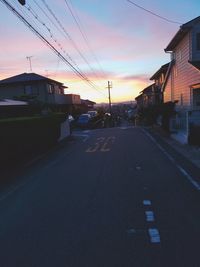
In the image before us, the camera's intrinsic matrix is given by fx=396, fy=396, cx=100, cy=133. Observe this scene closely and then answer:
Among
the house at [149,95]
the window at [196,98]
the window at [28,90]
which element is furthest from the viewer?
the house at [149,95]

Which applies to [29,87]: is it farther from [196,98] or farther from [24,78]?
[196,98]

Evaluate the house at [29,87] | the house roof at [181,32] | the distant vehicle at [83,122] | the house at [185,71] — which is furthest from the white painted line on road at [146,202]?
the house at [29,87]

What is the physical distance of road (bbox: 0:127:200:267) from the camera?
527 cm

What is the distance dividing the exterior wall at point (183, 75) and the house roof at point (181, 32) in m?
0.30

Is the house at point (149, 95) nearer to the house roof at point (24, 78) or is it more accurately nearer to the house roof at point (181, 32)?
the house roof at point (24, 78)

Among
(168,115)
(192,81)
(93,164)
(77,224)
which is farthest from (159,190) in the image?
(168,115)

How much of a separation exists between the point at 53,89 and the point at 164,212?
156 ft

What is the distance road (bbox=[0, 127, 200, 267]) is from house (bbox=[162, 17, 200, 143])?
10.3 metres

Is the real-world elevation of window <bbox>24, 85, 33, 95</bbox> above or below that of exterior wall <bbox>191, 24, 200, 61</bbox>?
below

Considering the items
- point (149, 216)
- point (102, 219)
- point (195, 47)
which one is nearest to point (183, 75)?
point (195, 47)

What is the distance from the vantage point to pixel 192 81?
947 inches

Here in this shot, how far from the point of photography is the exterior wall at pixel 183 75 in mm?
24434

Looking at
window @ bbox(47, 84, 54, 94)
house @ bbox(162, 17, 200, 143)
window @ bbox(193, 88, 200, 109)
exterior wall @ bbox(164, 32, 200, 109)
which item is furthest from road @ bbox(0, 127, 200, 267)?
window @ bbox(47, 84, 54, 94)

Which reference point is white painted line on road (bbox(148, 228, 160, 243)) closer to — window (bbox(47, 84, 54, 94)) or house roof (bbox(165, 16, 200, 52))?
house roof (bbox(165, 16, 200, 52))
